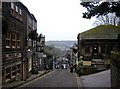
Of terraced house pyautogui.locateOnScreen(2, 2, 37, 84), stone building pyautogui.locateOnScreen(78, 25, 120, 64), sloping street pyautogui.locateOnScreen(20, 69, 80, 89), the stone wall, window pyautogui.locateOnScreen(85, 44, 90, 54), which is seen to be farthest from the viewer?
window pyautogui.locateOnScreen(85, 44, 90, 54)

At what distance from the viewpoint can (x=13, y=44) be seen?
36.2 metres

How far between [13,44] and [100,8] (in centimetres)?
1611

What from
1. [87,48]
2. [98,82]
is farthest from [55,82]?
[87,48]

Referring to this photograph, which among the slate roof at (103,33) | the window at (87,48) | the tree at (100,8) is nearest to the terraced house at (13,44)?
the tree at (100,8)

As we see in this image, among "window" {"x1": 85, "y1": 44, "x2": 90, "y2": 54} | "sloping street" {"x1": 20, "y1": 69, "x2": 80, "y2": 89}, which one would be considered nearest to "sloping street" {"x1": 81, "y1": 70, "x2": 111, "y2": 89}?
"sloping street" {"x1": 20, "y1": 69, "x2": 80, "y2": 89}

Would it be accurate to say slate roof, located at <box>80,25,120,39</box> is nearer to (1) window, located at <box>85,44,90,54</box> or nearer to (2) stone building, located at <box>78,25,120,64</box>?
(2) stone building, located at <box>78,25,120,64</box>

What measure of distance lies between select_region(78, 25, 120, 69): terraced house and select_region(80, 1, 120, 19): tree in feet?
133

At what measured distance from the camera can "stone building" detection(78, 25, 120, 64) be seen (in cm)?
6431

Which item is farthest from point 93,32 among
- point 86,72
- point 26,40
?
point 26,40

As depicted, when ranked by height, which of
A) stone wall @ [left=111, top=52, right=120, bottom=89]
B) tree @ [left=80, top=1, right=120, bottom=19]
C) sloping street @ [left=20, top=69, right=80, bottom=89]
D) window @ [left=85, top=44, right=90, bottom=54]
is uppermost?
tree @ [left=80, top=1, right=120, bottom=19]

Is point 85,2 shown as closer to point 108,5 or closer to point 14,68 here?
point 108,5

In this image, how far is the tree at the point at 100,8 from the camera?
2145cm

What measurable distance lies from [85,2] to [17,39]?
17251 millimetres

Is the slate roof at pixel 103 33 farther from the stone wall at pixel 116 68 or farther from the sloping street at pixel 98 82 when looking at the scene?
the stone wall at pixel 116 68
